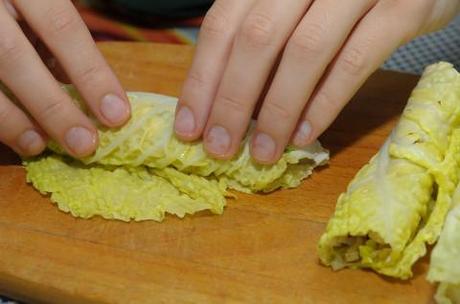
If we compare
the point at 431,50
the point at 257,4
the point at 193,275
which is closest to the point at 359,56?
the point at 257,4

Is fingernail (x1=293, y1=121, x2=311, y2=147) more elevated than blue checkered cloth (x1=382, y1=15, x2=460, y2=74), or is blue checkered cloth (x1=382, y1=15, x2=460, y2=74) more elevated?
fingernail (x1=293, y1=121, x2=311, y2=147)

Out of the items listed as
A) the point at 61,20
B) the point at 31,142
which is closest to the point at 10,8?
the point at 61,20

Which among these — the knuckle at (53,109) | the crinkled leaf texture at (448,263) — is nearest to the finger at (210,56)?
the knuckle at (53,109)

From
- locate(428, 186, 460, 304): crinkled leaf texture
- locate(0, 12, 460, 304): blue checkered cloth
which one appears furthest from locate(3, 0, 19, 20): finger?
locate(0, 12, 460, 304): blue checkered cloth

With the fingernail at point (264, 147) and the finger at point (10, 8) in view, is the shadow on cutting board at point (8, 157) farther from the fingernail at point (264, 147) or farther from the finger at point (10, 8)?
the fingernail at point (264, 147)

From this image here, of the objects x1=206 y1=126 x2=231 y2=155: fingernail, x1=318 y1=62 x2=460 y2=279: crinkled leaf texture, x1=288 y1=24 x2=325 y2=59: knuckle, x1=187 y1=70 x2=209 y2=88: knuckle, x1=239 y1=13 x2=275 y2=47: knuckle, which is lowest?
x1=318 y1=62 x2=460 y2=279: crinkled leaf texture

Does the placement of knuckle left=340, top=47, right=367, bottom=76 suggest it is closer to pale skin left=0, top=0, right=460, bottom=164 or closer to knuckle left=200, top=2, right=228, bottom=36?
pale skin left=0, top=0, right=460, bottom=164

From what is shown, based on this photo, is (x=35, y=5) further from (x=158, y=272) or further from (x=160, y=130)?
(x=158, y=272)

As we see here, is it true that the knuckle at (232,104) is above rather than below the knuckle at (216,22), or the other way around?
below

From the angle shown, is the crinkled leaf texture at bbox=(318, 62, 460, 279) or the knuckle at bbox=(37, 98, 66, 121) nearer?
the crinkled leaf texture at bbox=(318, 62, 460, 279)
